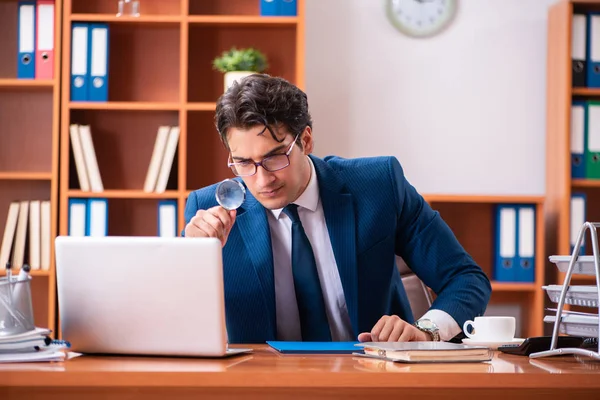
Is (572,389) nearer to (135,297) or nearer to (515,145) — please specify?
(135,297)

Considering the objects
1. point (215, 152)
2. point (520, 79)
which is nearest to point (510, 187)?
point (520, 79)

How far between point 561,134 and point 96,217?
2.11m

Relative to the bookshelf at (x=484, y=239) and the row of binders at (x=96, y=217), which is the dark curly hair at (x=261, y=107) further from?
the bookshelf at (x=484, y=239)

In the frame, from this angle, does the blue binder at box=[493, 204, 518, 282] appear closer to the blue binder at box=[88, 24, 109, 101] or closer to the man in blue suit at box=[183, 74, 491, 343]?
the man in blue suit at box=[183, 74, 491, 343]

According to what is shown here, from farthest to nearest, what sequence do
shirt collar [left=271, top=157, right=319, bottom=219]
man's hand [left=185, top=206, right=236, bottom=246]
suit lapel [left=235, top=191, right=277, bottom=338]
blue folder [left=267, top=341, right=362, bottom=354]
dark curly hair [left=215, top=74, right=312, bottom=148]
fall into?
shirt collar [left=271, top=157, right=319, bottom=219] < suit lapel [left=235, top=191, right=277, bottom=338] < dark curly hair [left=215, top=74, right=312, bottom=148] < man's hand [left=185, top=206, right=236, bottom=246] < blue folder [left=267, top=341, right=362, bottom=354]

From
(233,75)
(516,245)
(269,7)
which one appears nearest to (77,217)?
(233,75)

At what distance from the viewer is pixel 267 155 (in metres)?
1.86

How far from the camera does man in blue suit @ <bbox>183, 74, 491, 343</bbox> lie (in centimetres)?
188

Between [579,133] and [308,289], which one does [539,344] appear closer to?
[308,289]

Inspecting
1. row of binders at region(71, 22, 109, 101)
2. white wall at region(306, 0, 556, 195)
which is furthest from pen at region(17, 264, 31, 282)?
white wall at region(306, 0, 556, 195)

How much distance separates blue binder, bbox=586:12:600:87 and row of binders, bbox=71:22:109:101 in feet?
7.10

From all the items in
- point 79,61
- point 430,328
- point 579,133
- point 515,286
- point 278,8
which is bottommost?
point 515,286

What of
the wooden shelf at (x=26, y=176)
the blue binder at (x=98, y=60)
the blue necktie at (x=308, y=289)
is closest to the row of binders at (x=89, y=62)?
the blue binder at (x=98, y=60)

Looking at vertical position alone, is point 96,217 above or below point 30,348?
above
